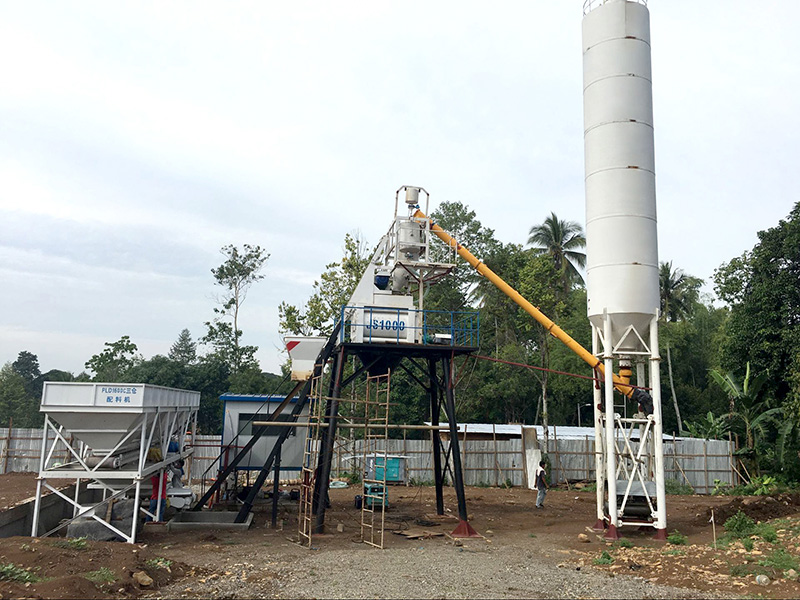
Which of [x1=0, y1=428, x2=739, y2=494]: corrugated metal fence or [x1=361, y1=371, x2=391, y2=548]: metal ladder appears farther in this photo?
[x1=0, y1=428, x2=739, y2=494]: corrugated metal fence

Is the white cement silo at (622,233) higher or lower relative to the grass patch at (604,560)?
higher

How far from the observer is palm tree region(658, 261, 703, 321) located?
179 ft

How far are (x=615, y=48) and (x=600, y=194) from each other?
4.64 m

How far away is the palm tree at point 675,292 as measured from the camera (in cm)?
5466

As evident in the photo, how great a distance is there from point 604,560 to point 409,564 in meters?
4.49

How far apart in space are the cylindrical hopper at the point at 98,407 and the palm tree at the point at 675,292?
47.2 meters

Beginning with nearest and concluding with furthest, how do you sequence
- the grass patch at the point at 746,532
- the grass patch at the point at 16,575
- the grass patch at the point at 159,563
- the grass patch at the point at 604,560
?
the grass patch at the point at 16,575
the grass patch at the point at 159,563
the grass patch at the point at 604,560
the grass patch at the point at 746,532

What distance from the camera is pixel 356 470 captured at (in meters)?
33.5

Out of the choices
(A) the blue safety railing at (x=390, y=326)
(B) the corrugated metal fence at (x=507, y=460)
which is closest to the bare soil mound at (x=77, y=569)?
(A) the blue safety railing at (x=390, y=326)

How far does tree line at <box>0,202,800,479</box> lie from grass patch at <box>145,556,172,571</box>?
13.3 meters

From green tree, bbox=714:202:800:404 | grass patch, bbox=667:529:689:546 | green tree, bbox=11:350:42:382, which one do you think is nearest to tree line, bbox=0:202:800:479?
green tree, bbox=714:202:800:404

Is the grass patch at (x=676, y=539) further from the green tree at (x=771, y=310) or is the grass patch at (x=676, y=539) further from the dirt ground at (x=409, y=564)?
the green tree at (x=771, y=310)

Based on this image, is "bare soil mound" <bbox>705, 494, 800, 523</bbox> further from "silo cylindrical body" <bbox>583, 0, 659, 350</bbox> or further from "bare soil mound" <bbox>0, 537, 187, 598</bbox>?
"bare soil mound" <bbox>0, 537, 187, 598</bbox>

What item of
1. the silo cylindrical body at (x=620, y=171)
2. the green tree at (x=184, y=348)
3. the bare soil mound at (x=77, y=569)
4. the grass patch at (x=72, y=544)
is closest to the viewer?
the bare soil mound at (x=77, y=569)
